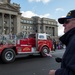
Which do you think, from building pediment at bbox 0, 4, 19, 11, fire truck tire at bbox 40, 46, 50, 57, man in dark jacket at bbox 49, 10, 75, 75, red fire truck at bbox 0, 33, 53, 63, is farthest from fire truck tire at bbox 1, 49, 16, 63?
building pediment at bbox 0, 4, 19, 11

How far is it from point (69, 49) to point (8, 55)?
11.5 meters

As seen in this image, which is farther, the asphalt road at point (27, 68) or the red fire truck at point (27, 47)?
the red fire truck at point (27, 47)

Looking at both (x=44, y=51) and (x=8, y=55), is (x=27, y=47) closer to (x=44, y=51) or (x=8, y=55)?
(x=44, y=51)

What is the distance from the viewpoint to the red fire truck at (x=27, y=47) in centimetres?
1297

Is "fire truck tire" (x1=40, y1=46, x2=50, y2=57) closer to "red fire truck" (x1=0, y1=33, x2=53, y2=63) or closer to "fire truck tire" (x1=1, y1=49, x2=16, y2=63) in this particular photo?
"red fire truck" (x1=0, y1=33, x2=53, y2=63)

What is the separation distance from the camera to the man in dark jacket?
65.6 inches

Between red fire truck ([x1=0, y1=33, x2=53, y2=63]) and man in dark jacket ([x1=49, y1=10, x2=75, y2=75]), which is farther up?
man in dark jacket ([x1=49, y1=10, x2=75, y2=75])

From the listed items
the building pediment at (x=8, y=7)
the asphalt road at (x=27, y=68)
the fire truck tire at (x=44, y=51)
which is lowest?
the asphalt road at (x=27, y=68)

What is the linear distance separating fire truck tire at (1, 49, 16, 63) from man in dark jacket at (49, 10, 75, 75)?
10959 mm

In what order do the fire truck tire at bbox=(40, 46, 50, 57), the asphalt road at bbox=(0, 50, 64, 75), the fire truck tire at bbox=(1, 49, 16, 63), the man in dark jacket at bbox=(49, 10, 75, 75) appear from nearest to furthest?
the man in dark jacket at bbox=(49, 10, 75, 75) < the asphalt road at bbox=(0, 50, 64, 75) < the fire truck tire at bbox=(1, 49, 16, 63) < the fire truck tire at bbox=(40, 46, 50, 57)

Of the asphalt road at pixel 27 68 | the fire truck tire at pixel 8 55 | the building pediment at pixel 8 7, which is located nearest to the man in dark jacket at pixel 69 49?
the asphalt road at pixel 27 68

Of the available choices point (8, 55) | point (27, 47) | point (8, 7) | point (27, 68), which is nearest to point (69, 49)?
point (27, 68)

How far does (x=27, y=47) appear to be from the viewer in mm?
14812

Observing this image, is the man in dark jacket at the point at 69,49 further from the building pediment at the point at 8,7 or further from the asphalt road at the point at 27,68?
the building pediment at the point at 8,7
